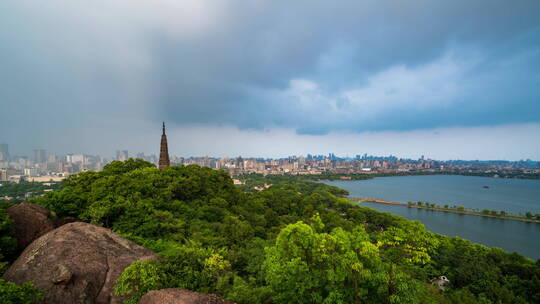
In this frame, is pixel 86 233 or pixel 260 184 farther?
pixel 260 184

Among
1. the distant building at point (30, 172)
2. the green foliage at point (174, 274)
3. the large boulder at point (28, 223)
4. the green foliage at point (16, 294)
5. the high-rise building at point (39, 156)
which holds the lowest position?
the distant building at point (30, 172)

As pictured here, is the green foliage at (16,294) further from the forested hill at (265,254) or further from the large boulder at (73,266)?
the forested hill at (265,254)

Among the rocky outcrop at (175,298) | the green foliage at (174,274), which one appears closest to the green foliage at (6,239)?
the green foliage at (174,274)

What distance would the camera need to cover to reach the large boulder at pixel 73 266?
15.6 feet

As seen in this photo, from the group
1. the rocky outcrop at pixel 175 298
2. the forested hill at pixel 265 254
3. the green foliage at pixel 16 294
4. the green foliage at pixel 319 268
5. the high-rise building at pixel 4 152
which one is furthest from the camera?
the high-rise building at pixel 4 152

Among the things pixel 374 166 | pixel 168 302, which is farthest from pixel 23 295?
pixel 374 166

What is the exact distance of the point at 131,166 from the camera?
1881cm

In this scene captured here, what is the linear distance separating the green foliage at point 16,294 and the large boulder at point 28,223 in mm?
3229

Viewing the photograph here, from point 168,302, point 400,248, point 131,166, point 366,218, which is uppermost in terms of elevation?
point 131,166

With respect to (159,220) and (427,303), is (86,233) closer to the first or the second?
(159,220)

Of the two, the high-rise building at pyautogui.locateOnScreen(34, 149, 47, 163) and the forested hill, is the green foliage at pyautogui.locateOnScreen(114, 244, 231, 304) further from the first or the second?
the high-rise building at pyautogui.locateOnScreen(34, 149, 47, 163)

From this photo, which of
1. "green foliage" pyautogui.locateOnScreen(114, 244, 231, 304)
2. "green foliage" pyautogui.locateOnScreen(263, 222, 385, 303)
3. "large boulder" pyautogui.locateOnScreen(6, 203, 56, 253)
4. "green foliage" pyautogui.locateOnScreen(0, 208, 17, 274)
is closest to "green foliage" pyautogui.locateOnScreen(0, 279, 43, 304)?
"green foliage" pyautogui.locateOnScreen(114, 244, 231, 304)

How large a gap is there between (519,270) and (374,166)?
170522 millimetres

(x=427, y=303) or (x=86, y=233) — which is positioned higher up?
(x=86, y=233)
